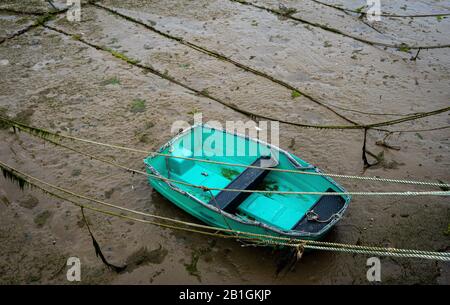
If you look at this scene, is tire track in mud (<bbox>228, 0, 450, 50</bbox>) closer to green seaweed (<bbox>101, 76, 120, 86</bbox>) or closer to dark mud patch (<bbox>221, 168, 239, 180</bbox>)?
green seaweed (<bbox>101, 76, 120, 86</bbox>)

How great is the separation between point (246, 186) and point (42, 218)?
10.6ft

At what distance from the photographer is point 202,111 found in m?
7.84

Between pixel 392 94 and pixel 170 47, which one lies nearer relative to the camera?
pixel 392 94

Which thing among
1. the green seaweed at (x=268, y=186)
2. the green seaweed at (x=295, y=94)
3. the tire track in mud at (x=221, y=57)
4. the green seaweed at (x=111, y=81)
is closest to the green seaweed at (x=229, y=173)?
the green seaweed at (x=268, y=186)

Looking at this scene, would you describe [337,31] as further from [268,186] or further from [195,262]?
[195,262]

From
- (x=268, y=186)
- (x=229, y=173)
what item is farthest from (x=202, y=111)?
(x=268, y=186)

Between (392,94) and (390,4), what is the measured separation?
4.91m

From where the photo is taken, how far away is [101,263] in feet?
17.0

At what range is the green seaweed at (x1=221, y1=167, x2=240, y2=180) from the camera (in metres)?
5.99

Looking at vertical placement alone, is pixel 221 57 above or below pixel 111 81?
above

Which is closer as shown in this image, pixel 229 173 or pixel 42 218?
pixel 42 218
